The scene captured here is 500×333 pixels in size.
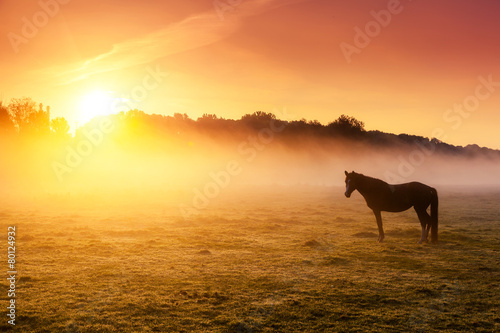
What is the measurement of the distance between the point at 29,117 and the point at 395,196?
80984 mm

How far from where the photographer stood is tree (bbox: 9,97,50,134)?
252 ft

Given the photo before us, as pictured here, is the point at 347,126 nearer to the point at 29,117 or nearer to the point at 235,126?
the point at 235,126

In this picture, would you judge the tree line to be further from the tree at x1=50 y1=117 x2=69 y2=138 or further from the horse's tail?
the horse's tail

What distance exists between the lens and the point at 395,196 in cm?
1755

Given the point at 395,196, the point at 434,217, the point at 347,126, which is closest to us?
the point at 434,217

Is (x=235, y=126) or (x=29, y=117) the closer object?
(x=29, y=117)

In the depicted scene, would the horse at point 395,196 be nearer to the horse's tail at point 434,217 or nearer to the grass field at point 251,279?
the horse's tail at point 434,217

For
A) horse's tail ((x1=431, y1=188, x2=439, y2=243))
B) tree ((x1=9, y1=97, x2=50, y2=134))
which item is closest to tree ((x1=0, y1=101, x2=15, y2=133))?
tree ((x1=9, y1=97, x2=50, y2=134))

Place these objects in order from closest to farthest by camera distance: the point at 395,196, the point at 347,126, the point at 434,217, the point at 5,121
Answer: the point at 434,217 → the point at 395,196 → the point at 5,121 → the point at 347,126

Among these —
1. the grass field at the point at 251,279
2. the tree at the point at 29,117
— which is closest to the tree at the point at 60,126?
the tree at the point at 29,117

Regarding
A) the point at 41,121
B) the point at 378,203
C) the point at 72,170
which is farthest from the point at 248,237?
the point at 41,121

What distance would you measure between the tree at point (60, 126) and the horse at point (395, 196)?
7422cm

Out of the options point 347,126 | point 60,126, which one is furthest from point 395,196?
point 347,126

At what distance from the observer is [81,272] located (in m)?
12.5
